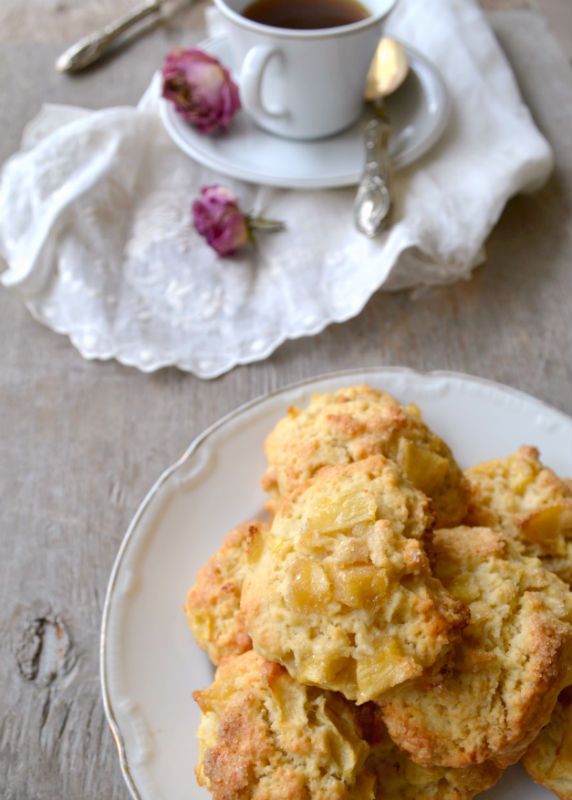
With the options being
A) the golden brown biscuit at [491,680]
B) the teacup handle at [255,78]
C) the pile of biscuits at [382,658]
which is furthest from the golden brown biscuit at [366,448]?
the teacup handle at [255,78]

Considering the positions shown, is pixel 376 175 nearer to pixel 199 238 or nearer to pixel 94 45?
pixel 199 238

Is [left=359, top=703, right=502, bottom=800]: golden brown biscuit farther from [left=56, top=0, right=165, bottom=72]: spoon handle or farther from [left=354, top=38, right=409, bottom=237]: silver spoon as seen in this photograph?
[left=56, top=0, right=165, bottom=72]: spoon handle

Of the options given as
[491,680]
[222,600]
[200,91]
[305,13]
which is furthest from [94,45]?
[491,680]

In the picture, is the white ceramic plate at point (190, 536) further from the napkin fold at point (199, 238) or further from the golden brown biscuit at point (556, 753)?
the napkin fold at point (199, 238)

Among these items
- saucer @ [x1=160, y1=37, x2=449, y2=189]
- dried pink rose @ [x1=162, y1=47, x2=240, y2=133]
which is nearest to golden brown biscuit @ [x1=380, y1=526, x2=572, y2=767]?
saucer @ [x1=160, y1=37, x2=449, y2=189]

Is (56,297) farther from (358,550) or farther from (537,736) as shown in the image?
(537,736)
